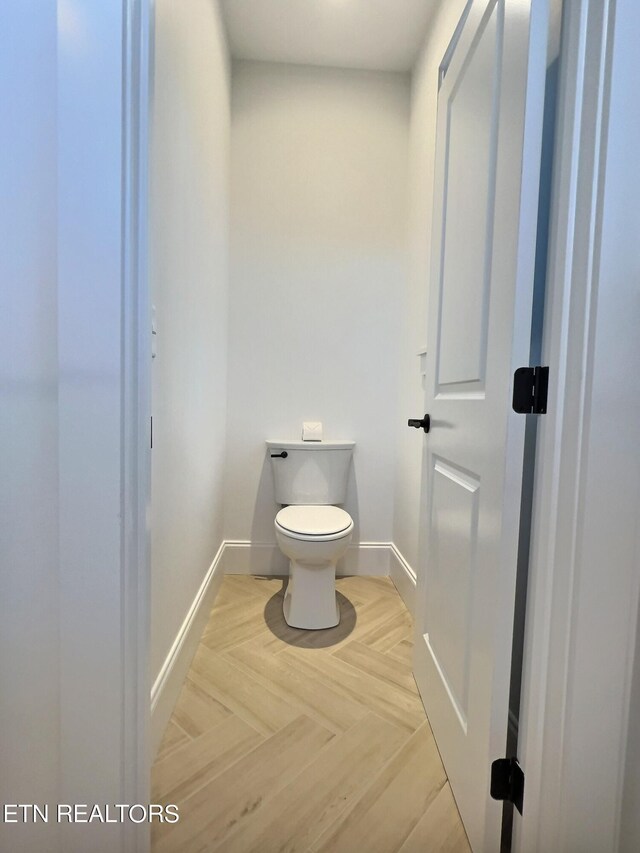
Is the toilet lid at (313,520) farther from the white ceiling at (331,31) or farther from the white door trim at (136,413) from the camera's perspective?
the white ceiling at (331,31)

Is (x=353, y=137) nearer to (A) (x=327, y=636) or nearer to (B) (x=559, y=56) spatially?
(B) (x=559, y=56)

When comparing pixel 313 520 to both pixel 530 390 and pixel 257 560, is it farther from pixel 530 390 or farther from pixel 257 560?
pixel 530 390

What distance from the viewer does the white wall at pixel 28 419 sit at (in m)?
0.73

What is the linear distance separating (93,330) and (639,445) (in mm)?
931

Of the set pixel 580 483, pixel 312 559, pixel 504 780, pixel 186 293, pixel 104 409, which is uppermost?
pixel 186 293

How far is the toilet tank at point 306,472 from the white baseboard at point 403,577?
45 centimetres

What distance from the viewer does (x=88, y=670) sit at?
2.54 feet

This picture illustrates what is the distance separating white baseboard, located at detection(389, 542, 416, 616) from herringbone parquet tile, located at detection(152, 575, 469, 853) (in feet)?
0.57

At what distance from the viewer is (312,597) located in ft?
5.99

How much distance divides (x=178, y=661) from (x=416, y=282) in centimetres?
181

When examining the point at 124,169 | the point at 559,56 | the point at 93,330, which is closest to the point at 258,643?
the point at 93,330

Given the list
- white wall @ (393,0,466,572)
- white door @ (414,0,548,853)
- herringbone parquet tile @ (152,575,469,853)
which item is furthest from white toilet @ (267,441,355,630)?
white door @ (414,0,548,853)

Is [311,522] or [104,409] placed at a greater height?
[104,409]

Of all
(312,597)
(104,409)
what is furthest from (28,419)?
(312,597)
